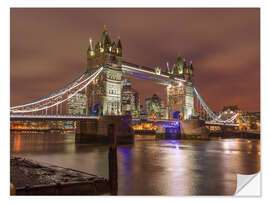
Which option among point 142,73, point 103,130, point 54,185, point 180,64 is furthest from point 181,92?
point 54,185

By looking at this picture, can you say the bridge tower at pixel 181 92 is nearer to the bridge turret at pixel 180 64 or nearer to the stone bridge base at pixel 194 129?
the bridge turret at pixel 180 64

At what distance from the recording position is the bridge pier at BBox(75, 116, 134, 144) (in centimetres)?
2495

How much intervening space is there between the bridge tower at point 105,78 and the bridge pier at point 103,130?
210 centimetres

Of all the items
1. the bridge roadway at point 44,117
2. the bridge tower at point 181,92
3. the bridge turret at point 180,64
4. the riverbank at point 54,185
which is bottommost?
the riverbank at point 54,185

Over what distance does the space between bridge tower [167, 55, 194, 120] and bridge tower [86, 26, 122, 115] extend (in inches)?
627

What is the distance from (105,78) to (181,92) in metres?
18.8

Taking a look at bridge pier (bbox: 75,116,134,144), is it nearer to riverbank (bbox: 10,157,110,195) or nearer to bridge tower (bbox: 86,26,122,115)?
bridge tower (bbox: 86,26,122,115)

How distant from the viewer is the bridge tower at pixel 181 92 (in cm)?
4388

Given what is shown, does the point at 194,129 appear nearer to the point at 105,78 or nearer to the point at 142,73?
the point at 142,73

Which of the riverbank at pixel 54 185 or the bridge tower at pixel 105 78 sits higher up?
the bridge tower at pixel 105 78

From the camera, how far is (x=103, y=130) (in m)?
24.8

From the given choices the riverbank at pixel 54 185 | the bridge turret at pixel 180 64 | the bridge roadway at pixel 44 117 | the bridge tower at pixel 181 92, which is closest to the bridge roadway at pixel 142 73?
the bridge tower at pixel 181 92

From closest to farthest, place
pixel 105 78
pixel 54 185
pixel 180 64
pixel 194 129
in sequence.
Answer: pixel 54 185, pixel 105 78, pixel 194 129, pixel 180 64

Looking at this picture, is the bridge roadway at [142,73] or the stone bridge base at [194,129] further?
the stone bridge base at [194,129]
